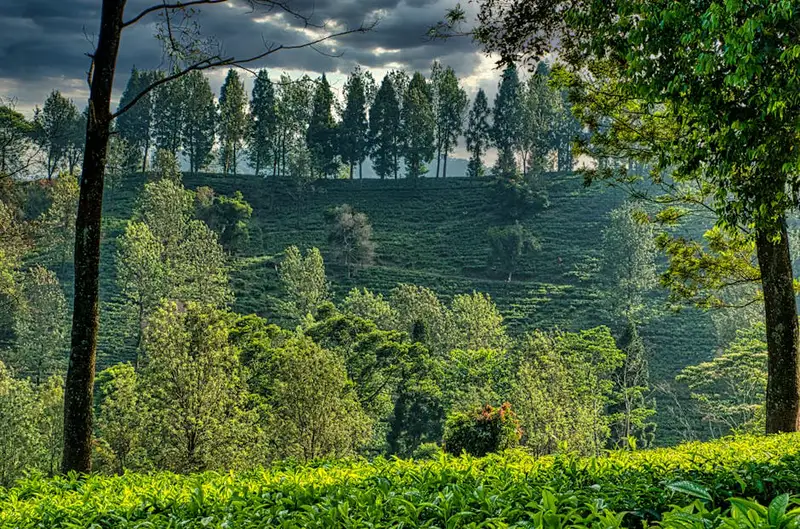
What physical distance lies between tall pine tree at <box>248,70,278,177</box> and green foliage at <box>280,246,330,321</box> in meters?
28.0

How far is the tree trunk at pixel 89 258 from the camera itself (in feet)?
21.0

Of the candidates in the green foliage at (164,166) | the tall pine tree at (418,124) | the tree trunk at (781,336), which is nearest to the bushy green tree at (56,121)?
the green foliage at (164,166)

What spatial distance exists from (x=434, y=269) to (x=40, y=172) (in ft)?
161

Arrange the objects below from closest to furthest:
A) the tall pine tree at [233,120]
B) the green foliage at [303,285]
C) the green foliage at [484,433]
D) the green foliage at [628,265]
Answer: the green foliage at [484,433] → the green foliage at [303,285] → the green foliage at [628,265] → the tall pine tree at [233,120]

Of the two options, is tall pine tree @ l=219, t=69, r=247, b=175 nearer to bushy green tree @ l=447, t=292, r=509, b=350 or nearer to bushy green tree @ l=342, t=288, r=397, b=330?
bushy green tree @ l=342, t=288, r=397, b=330

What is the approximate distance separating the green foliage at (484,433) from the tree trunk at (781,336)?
12.9 meters

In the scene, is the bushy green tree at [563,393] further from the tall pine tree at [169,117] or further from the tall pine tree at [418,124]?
the tall pine tree at [169,117]

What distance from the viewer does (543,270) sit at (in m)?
59.1

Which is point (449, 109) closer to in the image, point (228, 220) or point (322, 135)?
point (322, 135)

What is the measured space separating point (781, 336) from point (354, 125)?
2775 inches

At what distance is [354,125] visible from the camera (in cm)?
7581

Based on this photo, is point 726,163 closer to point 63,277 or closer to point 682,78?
point 682,78

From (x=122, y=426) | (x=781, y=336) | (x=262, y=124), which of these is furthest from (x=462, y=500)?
(x=262, y=124)

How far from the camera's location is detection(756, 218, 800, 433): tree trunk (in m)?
8.85
